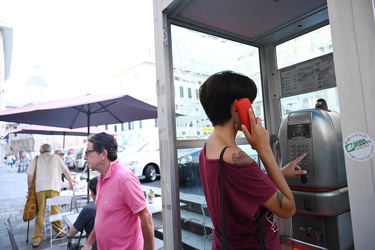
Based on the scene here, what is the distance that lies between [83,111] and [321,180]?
425cm

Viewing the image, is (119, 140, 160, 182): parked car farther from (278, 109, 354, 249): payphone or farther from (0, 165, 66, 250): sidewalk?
(278, 109, 354, 249): payphone

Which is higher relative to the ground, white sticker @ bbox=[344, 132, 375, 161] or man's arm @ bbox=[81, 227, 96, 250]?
white sticker @ bbox=[344, 132, 375, 161]

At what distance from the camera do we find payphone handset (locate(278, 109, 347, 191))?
4.18 ft

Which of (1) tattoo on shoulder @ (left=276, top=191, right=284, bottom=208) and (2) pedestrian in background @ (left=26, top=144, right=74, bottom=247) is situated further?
(2) pedestrian in background @ (left=26, top=144, right=74, bottom=247)

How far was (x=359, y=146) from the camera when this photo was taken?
771 mm

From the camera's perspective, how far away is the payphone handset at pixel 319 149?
1.27 metres

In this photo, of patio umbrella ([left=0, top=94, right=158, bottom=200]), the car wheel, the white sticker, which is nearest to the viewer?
the white sticker

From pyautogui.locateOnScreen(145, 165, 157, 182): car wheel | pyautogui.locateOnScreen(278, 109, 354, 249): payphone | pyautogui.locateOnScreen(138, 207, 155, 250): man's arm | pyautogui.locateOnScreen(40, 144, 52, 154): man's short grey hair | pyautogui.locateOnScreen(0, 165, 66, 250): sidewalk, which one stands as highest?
pyautogui.locateOnScreen(40, 144, 52, 154): man's short grey hair

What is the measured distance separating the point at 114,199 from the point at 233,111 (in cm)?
135

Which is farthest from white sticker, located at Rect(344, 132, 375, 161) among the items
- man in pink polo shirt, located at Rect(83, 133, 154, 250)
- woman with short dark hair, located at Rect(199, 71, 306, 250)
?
man in pink polo shirt, located at Rect(83, 133, 154, 250)

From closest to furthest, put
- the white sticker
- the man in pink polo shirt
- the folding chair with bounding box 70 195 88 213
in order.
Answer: the white sticker < the man in pink polo shirt < the folding chair with bounding box 70 195 88 213

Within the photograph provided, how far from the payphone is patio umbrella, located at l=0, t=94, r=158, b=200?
9.55 ft

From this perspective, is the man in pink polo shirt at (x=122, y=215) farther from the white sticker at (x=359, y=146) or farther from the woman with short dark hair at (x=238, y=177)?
the white sticker at (x=359, y=146)

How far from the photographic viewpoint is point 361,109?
766mm
